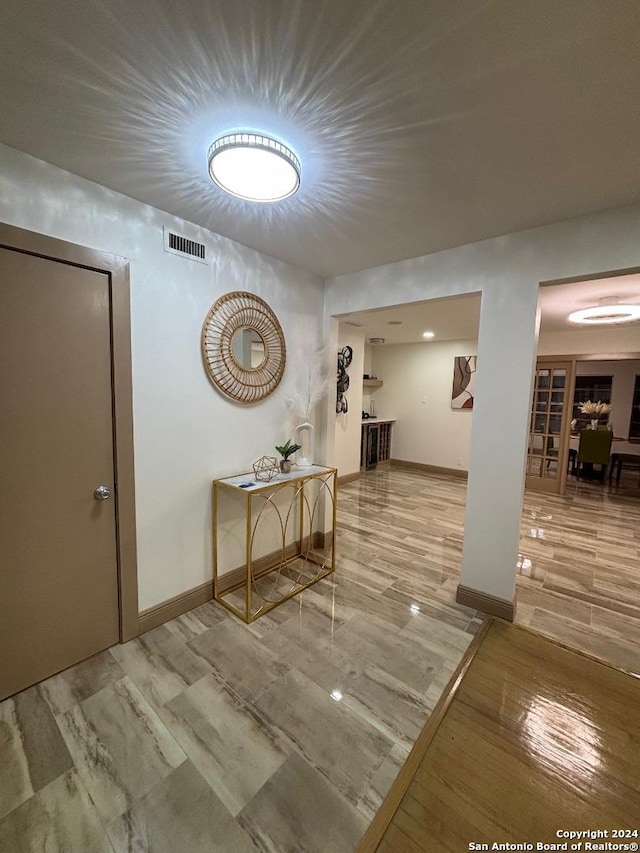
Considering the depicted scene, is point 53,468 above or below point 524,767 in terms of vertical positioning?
above

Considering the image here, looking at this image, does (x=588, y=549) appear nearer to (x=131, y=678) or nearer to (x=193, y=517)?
(x=193, y=517)

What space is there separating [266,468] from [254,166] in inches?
71.0

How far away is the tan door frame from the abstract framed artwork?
5.43 metres

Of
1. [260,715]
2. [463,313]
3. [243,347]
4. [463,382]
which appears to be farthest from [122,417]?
[463,382]

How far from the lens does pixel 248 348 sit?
2451 millimetres

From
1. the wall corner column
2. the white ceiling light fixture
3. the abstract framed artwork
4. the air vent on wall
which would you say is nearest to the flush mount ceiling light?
the air vent on wall

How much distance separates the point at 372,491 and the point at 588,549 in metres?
2.59

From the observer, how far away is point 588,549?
3.30 metres

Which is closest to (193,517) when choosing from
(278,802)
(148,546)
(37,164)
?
(148,546)

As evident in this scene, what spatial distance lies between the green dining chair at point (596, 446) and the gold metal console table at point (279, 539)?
4892mm

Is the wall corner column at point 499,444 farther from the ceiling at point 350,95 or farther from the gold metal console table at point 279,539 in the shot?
the gold metal console table at point 279,539

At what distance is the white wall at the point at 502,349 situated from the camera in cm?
196

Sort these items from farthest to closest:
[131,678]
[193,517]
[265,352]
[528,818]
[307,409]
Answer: [307,409] < [265,352] < [193,517] < [131,678] < [528,818]

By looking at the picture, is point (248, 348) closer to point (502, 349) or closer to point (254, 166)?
point (254, 166)
